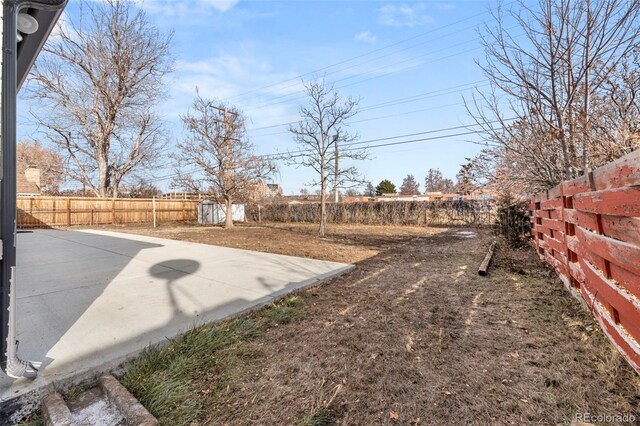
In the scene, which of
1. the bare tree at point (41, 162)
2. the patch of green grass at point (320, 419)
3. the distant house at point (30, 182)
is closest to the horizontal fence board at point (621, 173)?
the patch of green grass at point (320, 419)

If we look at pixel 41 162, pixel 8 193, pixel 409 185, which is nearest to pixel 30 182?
pixel 41 162

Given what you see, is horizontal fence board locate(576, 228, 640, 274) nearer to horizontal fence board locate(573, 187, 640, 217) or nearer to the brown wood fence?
horizontal fence board locate(573, 187, 640, 217)

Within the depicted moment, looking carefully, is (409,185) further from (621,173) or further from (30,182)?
(621,173)

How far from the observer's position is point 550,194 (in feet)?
13.8

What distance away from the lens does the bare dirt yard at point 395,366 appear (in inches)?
63.7

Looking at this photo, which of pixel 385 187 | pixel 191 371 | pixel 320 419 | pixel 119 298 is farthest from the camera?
pixel 385 187

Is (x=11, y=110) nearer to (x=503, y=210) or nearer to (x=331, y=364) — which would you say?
(x=331, y=364)

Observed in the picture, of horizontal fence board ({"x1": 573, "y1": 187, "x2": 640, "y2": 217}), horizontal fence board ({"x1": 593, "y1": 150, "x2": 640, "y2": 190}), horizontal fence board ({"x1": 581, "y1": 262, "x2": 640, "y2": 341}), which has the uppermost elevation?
horizontal fence board ({"x1": 593, "y1": 150, "x2": 640, "y2": 190})

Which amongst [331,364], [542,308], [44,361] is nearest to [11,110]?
[44,361]

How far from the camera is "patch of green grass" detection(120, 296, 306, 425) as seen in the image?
5.47ft

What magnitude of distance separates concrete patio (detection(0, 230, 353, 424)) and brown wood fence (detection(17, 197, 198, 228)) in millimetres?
13261

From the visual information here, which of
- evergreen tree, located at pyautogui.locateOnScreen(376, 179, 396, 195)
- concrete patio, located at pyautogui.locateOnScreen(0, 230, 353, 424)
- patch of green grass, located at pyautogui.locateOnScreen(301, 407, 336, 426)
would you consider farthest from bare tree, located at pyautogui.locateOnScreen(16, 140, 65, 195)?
evergreen tree, located at pyautogui.locateOnScreen(376, 179, 396, 195)

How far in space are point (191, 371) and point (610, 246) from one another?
9.48 feet

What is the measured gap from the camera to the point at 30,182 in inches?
953
